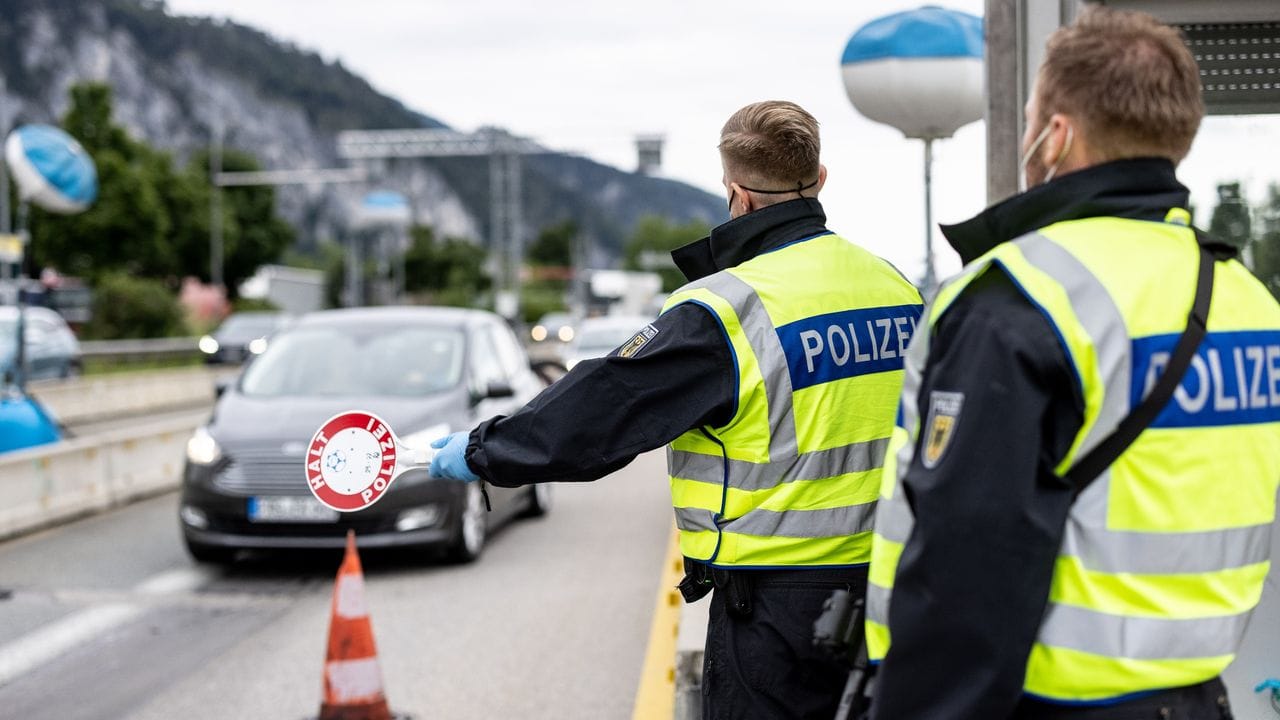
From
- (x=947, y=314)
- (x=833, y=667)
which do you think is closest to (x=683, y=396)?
(x=833, y=667)

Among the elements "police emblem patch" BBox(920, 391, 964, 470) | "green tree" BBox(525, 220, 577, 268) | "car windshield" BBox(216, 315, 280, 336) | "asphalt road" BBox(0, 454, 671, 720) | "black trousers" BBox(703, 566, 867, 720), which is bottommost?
"asphalt road" BBox(0, 454, 671, 720)

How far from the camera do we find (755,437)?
2.76 metres

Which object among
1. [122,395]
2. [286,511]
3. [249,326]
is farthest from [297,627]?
[249,326]

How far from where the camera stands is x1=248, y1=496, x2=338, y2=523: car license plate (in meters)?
8.35

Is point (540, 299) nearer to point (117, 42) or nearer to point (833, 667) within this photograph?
point (117, 42)

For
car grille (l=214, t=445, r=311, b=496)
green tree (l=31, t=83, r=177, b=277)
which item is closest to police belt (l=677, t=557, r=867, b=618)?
car grille (l=214, t=445, r=311, b=496)

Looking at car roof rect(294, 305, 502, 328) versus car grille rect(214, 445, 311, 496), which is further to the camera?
car roof rect(294, 305, 502, 328)

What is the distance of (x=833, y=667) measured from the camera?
270 centimetres

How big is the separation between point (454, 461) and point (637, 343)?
0.49 metres

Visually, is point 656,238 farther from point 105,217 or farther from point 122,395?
point 122,395

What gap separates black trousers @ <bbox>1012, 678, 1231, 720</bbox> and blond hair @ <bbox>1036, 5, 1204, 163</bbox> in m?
0.82

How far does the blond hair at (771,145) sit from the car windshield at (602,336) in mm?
17682

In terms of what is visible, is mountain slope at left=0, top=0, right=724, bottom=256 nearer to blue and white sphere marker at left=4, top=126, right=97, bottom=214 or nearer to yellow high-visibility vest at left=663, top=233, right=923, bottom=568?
blue and white sphere marker at left=4, top=126, right=97, bottom=214

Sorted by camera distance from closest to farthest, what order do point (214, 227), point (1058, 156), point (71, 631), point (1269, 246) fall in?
point (1058, 156) < point (1269, 246) < point (71, 631) < point (214, 227)
